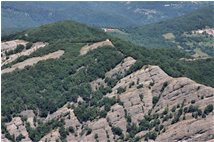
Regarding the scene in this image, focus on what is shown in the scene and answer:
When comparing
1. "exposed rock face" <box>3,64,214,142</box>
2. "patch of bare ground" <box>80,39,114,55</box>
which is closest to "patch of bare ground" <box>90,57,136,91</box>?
"exposed rock face" <box>3,64,214,142</box>

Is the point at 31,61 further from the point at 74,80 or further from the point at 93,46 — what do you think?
the point at 74,80

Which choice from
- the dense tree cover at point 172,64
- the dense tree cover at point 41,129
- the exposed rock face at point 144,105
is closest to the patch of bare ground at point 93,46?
the dense tree cover at point 172,64

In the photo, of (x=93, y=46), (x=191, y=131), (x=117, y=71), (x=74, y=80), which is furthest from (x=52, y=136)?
(x=93, y=46)

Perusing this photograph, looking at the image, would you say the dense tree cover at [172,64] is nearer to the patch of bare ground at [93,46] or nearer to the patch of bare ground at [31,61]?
the patch of bare ground at [93,46]

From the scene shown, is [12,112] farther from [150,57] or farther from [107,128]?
[150,57]

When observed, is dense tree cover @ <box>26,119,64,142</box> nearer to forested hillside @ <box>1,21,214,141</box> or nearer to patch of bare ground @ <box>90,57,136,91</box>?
forested hillside @ <box>1,21,214,141</box>

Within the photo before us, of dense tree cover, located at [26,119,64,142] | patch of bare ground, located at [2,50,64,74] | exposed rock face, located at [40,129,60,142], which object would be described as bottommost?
patch of bare ground, located at [2,50,64,74]

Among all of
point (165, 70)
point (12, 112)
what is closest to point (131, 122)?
point (165, 70)
